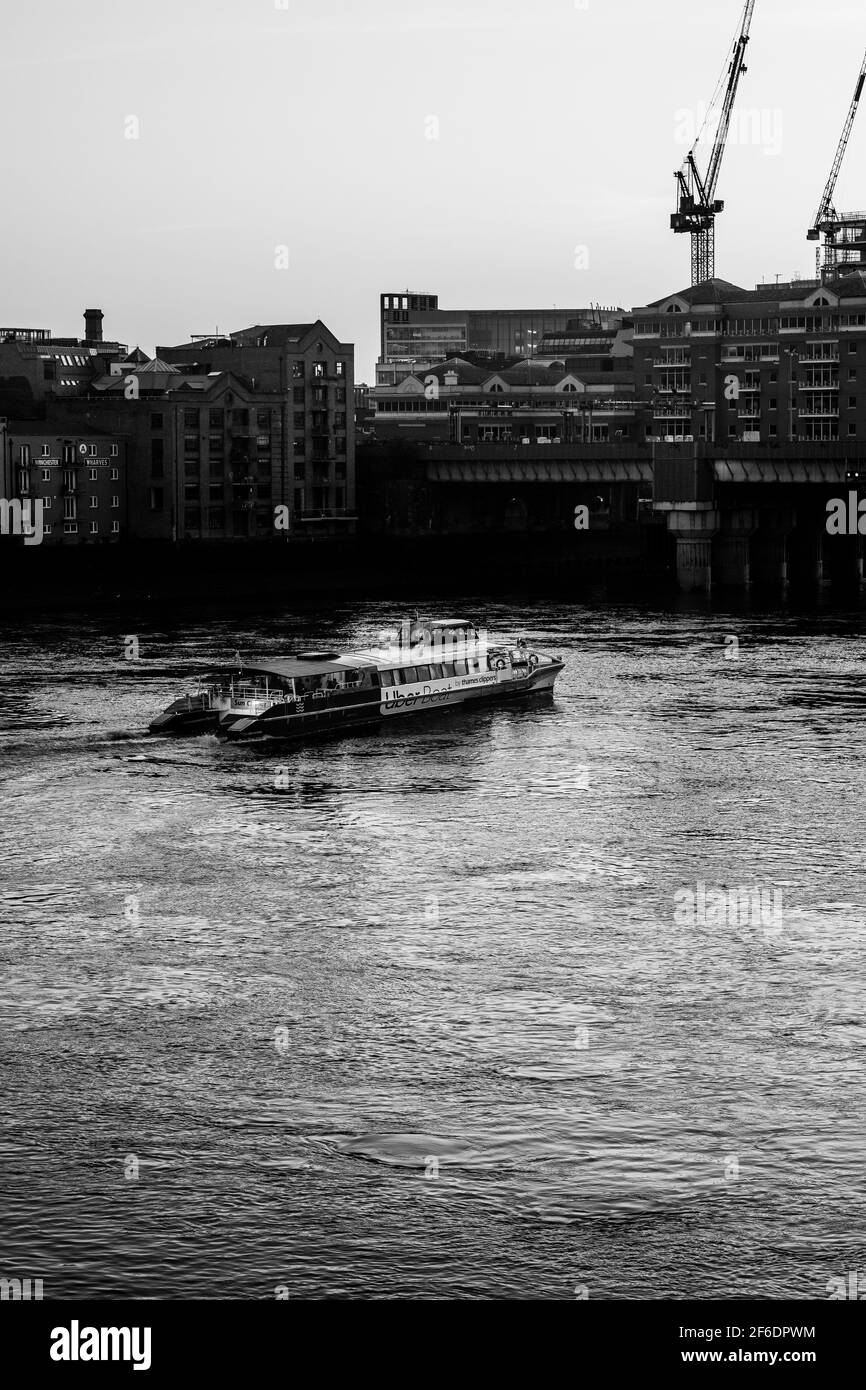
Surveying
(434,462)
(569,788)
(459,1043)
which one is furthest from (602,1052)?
(434,462)

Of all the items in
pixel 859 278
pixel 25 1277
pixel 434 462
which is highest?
pixel 859 278

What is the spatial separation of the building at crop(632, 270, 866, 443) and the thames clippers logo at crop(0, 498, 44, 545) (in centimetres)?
5841

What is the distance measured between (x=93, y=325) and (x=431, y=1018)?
143925 millimetres

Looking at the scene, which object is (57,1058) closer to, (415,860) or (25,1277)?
(25,1277)

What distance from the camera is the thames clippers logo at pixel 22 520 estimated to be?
11069cm

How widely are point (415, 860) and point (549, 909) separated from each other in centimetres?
507

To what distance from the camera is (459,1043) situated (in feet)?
97.0

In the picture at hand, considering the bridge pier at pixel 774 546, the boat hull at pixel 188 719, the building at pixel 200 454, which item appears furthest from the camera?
the building at pixel 200 454

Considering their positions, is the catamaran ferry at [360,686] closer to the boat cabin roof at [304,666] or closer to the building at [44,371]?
the boat cabin roof at [304,666]

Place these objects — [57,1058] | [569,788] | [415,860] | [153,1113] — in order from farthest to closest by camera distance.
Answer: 1. [569,788]
2. [415,860]
3. [57,1058]
4. [153,1113]

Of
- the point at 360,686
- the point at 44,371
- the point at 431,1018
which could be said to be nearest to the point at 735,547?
the point at 44,371

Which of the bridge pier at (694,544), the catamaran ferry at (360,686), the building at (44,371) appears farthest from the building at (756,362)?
the catamaran ferry at (360,686)

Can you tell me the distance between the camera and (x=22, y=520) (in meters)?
111

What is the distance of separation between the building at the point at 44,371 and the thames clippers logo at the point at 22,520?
1699 cm
